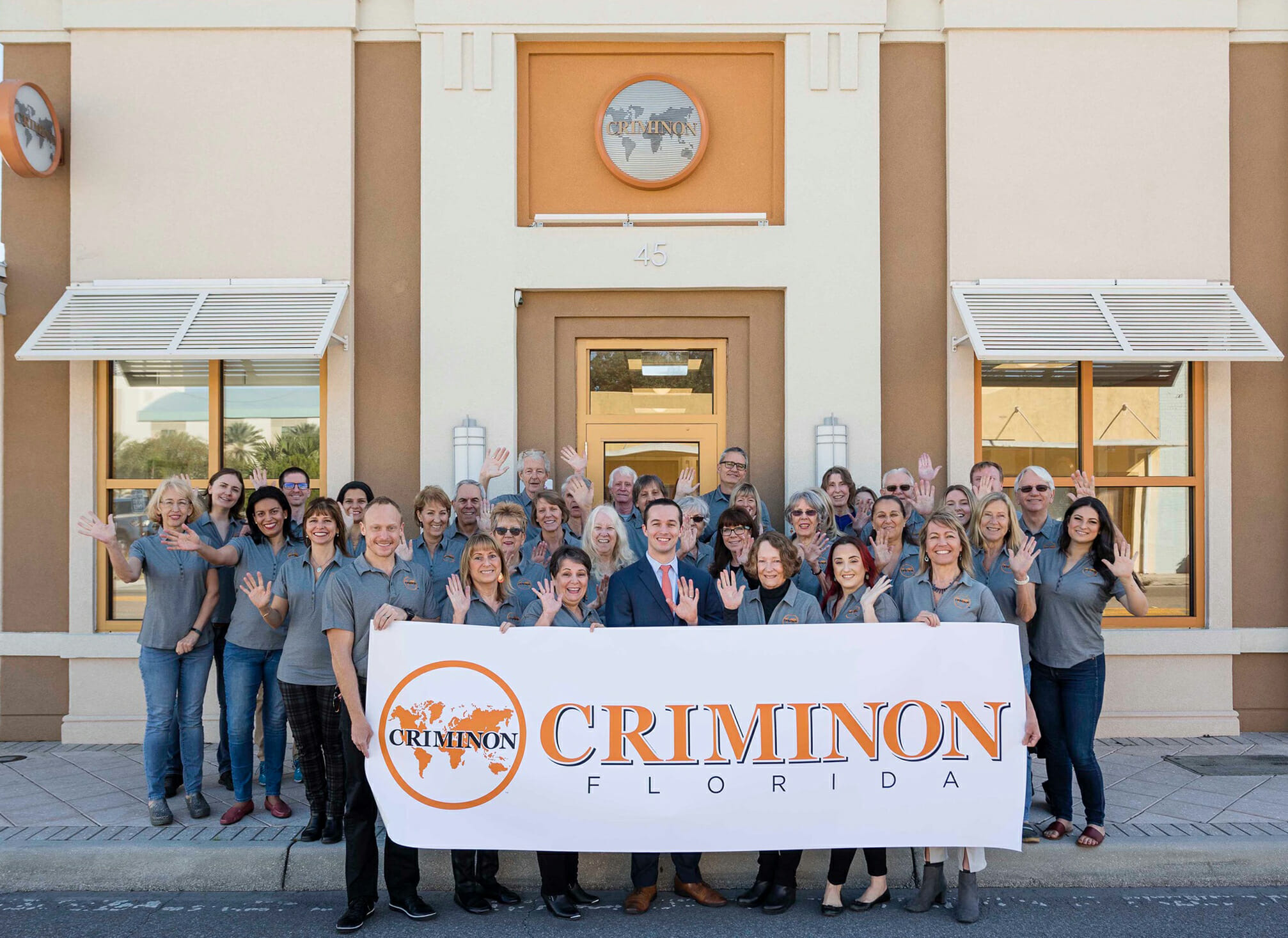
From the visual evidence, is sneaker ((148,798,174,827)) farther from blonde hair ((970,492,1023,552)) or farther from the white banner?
blonde hair ((970,492,1023,552))

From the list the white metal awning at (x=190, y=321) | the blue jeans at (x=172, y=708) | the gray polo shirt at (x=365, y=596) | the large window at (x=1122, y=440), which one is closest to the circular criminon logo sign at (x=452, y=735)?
the gray polo shirt at (x=365, y=596)

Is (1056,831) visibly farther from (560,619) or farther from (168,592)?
(168,592)

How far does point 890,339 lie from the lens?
7.24 meters

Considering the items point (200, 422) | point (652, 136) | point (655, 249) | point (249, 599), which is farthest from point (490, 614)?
point (652, 136)

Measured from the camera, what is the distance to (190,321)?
678 cm

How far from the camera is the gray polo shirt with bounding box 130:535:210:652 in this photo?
5.31m

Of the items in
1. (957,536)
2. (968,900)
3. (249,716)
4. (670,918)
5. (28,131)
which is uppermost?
(28,131)

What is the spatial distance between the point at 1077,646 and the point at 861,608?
1.27 m

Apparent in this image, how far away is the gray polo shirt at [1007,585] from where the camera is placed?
4918 millimetres

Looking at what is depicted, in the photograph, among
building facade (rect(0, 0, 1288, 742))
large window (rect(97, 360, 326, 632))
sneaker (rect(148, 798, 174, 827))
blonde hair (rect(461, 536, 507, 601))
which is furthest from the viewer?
large window (rect(97, 360, 326, 632))

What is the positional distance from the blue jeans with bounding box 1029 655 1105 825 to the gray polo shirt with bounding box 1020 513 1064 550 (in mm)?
705

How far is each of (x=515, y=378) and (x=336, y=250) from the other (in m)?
1.75

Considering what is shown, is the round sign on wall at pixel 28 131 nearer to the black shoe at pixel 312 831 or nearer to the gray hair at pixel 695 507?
the black shoe at pixel 312 831

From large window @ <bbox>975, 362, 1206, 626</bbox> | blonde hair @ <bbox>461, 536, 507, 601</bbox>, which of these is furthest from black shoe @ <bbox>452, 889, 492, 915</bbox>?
large window @ <bbox>975, 362, 1206, 626</bbox>
